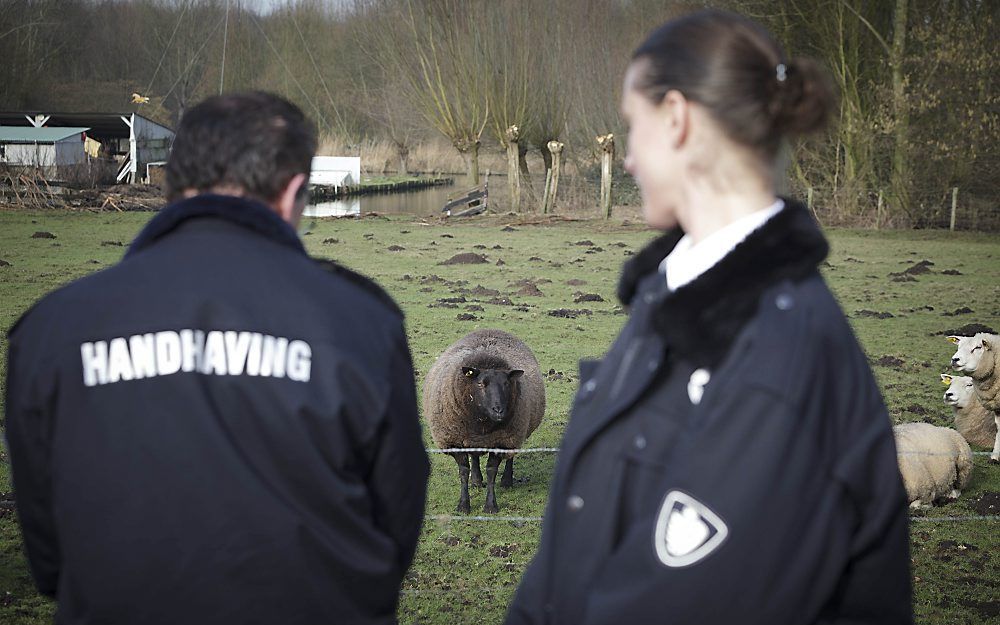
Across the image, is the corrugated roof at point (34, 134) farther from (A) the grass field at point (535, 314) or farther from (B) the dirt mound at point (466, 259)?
(B) the dirt mound at point (466, 259)

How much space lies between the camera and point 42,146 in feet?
122

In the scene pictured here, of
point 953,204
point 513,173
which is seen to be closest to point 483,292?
point 953,204

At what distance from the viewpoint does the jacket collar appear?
2094mm

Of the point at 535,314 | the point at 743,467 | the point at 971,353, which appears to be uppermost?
the point at 743,467

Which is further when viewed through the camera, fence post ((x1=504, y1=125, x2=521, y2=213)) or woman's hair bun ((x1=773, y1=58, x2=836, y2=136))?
fence post ((x1=504, y1=125, x2=521, y2=213))

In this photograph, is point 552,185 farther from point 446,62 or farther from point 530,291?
point 530,291

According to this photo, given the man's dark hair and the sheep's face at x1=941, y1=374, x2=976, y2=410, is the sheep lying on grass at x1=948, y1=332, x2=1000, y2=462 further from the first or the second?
the man's dark hair

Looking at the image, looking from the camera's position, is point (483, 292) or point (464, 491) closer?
point (464, 491)

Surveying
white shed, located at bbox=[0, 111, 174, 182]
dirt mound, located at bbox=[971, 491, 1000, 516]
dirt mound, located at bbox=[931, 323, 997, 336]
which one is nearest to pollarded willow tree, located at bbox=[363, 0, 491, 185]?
white shed, located at bbox=[0, 111, 174, 182]

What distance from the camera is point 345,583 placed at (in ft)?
7.02

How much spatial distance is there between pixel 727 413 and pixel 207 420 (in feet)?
3.51

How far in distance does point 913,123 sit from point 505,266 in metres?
14.2

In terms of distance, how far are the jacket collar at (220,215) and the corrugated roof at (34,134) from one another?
39.9 m

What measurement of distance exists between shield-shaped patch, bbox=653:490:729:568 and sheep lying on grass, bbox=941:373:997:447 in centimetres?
828
